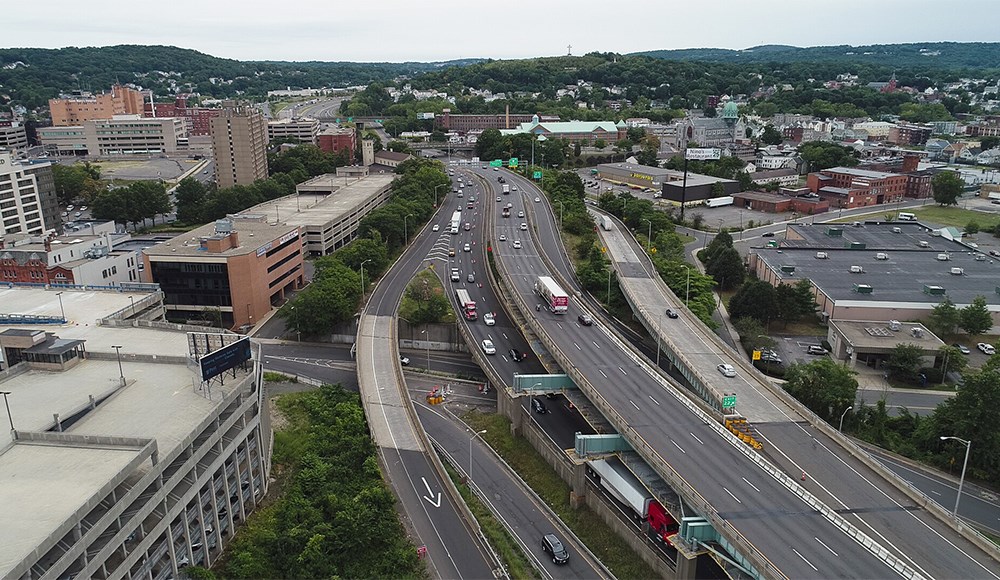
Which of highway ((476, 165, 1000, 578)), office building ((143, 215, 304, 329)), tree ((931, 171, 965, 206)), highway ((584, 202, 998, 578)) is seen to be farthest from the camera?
A: tree ((931, 171, 965, 206))

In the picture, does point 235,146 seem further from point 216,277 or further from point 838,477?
point 838,477

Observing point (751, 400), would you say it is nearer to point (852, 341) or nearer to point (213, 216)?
point (852, 341)

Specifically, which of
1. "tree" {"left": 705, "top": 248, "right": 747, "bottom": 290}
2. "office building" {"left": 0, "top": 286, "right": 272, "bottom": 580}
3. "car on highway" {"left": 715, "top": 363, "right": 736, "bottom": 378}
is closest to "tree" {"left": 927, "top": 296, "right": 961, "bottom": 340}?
"tree" {"left": 705, "top": 248, "right": 747, "bottom": 290}

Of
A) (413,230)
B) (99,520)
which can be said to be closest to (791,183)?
(413,230)

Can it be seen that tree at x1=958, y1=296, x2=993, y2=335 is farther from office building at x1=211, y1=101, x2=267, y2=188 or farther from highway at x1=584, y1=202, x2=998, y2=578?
office building at x1=211, y1=101, x2=267, y2=188

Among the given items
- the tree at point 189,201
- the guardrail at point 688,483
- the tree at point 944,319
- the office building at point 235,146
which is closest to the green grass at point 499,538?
the guardrail at point 688,483

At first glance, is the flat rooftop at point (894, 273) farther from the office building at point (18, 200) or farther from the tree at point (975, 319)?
the office building at point (18, 200)

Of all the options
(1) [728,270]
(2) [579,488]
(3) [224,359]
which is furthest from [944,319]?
(3) [224,359]
